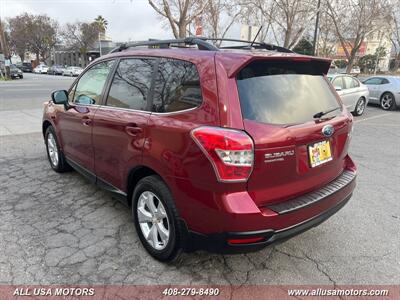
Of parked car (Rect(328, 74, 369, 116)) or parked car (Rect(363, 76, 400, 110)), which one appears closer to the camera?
parked car (Rect(328, 74, 369, 116))

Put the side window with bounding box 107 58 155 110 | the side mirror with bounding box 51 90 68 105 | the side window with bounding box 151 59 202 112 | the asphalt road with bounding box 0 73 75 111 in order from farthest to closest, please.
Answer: the asphalt road with bounding box 0 73 75 111 → the side mirror with bounding box 51 90 68 105 → the side window with bounding box 107 58 155 110 → the side window with bounding box 151 59 202 112

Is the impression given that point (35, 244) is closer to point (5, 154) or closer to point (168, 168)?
point (168, 168)

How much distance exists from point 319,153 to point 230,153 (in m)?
0.88

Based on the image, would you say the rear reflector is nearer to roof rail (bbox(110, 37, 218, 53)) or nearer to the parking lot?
the parking lot

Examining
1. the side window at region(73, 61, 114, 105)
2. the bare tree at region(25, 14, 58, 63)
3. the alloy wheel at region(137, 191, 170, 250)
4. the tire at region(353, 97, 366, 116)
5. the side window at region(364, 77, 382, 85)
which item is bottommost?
the alloy wheel at region(137, 191, 170, 250)

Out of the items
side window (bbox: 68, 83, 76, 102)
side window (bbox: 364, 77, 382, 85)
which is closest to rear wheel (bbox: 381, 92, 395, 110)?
side window (bbox: 364, 77, 382, 85)

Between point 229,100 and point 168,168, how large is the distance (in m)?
0.68

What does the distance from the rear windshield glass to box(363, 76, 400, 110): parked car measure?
12.6 meters

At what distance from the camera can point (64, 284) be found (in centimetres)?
257

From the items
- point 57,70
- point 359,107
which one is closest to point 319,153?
point 359,107

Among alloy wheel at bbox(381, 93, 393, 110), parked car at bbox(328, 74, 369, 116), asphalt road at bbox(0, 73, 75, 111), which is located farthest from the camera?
alloy wheel at bbox(381, 93, 393, 110)

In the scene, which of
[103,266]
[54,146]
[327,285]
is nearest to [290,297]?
[327,285]

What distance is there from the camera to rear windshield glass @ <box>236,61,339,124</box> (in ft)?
7.69

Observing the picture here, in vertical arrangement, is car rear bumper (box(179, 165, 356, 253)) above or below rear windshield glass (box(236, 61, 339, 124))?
below
